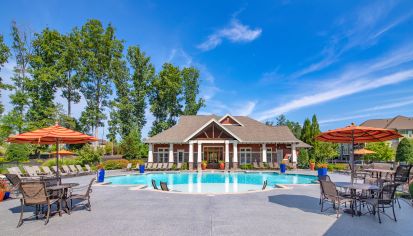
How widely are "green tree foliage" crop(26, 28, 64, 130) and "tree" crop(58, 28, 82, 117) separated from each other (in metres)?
0.70

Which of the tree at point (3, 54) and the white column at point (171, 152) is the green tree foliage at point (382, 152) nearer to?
the white column at point (171, 152)

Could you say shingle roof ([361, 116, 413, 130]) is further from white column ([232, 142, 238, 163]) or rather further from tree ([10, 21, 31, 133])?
tree ([10, 21, 31, 133])

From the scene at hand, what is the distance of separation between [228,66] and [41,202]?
30.3 m

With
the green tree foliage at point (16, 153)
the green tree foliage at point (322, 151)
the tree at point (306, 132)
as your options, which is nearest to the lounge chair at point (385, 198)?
the green tree foliage at point (322, 151)

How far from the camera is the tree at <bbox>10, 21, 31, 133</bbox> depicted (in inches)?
1367

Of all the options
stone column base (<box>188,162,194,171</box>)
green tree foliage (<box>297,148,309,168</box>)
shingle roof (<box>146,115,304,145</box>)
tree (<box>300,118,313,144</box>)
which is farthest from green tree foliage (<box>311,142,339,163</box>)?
stone column base (<box>188,162,194,171</box>)

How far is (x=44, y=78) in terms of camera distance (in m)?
35.0

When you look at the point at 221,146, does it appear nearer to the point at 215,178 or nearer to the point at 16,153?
the point at 215,178

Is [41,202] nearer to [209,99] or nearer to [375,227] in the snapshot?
[375,227]

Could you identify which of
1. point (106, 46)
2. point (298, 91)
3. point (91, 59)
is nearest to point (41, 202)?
point (298, 91)

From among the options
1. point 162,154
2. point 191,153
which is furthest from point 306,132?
point 162,154

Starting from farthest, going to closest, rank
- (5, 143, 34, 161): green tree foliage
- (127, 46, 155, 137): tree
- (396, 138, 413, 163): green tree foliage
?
(127, 46, 155, 137): tree
(396, 138, 413, 163): green tree foliage
(5, 143, 34, 161): green tree foliage

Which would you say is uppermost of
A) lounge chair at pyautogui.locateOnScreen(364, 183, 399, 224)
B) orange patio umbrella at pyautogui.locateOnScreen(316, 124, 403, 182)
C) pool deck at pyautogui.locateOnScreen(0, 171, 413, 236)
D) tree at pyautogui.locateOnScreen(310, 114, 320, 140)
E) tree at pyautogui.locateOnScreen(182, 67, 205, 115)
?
→ tree at pyautogui.locateOnScreen(182, 67, 205, 115)

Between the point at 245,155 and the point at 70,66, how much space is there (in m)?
29.5
